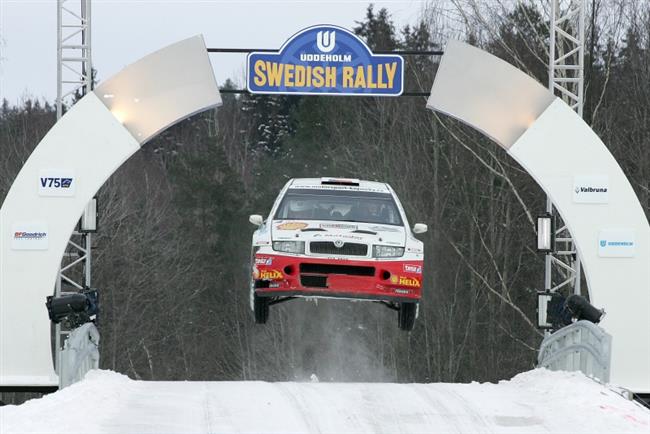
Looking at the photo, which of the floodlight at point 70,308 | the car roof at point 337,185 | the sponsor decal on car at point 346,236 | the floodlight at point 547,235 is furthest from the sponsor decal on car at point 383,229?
the floodlight at point 70,308

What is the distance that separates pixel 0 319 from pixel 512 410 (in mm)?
7663

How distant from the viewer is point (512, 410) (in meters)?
14.0

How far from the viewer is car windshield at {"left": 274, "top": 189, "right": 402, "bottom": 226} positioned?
667 inches

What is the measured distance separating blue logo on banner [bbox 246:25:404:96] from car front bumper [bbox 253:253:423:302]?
10.6 ft

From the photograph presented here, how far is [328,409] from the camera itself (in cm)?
1378

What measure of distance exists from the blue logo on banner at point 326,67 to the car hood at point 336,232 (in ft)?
8.84

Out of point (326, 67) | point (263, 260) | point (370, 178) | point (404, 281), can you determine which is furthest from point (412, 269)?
point (370, 178)

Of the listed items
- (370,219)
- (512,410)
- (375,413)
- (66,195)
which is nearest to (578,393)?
(512,410)

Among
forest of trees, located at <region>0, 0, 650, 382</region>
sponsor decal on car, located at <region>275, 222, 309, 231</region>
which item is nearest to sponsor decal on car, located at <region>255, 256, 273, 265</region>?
sponsor decal on car, located at <region>275, 222, 309, 231</region>

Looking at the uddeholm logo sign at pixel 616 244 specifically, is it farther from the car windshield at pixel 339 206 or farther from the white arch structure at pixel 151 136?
the car windshield at pixel 339 206

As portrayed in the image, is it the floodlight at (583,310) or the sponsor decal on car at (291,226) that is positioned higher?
the sponsor decal on car at (291,226)

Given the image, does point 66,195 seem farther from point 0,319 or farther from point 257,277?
point 257,277

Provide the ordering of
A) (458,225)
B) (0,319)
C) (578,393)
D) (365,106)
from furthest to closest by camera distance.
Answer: (365,106), (458,225), (0,319), (578,393)

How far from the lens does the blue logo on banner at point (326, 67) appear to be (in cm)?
1856
